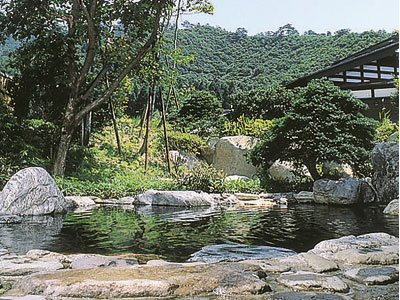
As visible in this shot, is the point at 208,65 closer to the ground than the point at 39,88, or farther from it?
farther from it

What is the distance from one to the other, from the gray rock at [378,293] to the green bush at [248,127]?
36.2ft

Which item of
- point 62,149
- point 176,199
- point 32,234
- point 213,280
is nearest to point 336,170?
point 176,199

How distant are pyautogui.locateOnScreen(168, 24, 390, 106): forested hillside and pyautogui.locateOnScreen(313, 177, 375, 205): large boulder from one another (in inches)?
536

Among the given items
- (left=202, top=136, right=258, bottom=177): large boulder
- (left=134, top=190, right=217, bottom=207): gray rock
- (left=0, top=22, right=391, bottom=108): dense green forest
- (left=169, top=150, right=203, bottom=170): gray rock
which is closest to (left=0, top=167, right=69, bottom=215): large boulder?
(left=134, top=190, right=217, bottom=207): gray rock

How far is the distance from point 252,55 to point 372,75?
906 cm

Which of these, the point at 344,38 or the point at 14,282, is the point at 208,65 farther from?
the point at 14,282

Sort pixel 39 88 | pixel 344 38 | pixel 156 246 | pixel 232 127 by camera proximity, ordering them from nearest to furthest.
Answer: pixel 156 246
pixel 39 88
pixel 232 127
pixel 344 38

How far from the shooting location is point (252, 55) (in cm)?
2480

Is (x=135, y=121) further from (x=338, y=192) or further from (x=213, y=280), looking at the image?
(x=213, y=280)

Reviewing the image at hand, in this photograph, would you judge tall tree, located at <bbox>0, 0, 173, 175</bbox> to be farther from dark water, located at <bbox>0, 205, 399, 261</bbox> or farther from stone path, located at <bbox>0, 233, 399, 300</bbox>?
stone path, located at <bbox>0, 233, 399, 300</bbox>

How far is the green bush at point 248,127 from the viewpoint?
13.7m

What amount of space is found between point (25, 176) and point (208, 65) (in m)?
19.1

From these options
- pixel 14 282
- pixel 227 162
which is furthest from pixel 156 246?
pixel 227 162

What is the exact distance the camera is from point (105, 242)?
4539 millimetres
